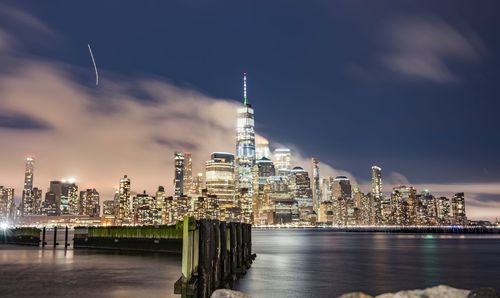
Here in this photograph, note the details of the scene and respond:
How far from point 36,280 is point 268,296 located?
12521 mm

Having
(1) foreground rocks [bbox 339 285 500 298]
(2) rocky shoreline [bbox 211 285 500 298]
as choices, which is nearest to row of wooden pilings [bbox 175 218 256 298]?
(2) rocky shoreline [bbox 211 285 500 298]

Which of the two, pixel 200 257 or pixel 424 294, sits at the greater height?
pixel 200 257

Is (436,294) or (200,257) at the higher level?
(200,257)

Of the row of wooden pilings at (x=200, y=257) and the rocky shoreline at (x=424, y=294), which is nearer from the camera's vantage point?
the rocky shoreline at (x=424, y=294)

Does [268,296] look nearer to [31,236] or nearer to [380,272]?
[380,272]

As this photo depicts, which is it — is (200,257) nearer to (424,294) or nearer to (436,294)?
(424,294)

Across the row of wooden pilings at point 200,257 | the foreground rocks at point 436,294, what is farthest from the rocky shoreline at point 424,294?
the row of wooden pilings at point 200,257

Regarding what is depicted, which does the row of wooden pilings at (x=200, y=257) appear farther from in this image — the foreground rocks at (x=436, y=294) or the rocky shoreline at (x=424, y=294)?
the foreground rocks at (x=436, y=294)

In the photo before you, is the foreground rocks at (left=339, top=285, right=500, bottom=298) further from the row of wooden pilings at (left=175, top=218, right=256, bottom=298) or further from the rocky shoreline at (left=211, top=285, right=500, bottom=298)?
the row of wooden pilings at (left=175, top=218, right=256, bottom=298)

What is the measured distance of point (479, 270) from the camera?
46.0m

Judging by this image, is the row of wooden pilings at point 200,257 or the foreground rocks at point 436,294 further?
the row of wooden pilings at point 200,257

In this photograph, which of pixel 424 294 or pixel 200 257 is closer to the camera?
pixel 424 294

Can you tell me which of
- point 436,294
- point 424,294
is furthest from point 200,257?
point 436,294

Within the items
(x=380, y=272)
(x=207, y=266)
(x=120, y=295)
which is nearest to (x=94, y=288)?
(x=120, y=295)
